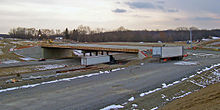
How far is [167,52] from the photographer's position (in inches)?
1248

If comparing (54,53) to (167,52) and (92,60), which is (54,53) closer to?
(92,60)

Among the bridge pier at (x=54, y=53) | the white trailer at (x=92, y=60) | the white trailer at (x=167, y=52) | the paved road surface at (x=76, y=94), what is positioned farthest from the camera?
the bridge pier at (x=54, y=53)

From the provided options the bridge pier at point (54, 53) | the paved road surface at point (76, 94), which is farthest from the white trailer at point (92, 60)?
the bridge pier at point (54, 53)

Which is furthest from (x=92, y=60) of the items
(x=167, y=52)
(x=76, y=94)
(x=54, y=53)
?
(x=54, y=53)

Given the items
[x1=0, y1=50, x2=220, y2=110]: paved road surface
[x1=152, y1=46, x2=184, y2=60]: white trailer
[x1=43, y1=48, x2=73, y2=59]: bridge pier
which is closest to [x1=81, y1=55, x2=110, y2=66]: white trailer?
[x1=152, y1=46, x2=184, y2=60]: white trailer

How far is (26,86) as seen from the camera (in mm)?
14750

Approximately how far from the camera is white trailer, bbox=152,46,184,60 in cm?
3111

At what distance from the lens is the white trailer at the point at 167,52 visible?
3111 centimetres

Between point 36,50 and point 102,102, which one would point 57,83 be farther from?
point 36,50

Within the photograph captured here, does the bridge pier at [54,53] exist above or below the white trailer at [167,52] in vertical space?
below

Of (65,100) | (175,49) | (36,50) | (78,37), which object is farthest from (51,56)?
(78,37)

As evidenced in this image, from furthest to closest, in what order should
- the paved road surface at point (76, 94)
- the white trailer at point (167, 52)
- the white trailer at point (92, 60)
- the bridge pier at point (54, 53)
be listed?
the bridge pier at point (54, 53) < the white trailer at point (92, 60) < the white trailer at point (167, 52) < the paved road surface at point (76, 94)

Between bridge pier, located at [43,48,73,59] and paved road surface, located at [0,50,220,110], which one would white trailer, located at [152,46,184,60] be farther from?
bridge pier, located at [43,48,73,59]

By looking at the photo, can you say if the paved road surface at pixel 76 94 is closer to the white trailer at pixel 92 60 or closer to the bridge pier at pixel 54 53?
the white trailer at pixel 92 60
